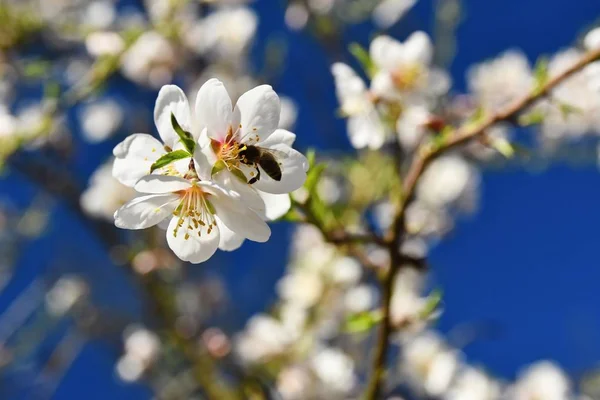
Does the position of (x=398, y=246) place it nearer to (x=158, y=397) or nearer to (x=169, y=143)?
(x=169, y=143)

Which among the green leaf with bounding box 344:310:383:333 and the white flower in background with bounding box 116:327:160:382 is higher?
the white flower in background with bounding box 116:327:160:382

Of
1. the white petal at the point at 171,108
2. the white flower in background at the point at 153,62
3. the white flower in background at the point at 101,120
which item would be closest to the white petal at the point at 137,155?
the white petal at the point at 171,108

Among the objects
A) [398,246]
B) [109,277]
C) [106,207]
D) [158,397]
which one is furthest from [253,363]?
[109,277]

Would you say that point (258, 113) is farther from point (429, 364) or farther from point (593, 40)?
point (429, 364)

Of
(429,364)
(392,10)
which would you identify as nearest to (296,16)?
(392,10)

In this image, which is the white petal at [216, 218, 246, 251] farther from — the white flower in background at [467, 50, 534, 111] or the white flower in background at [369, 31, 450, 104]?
the white flower in background at [467, 50, 534, 111]

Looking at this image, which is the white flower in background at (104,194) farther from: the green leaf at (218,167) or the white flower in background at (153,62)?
the green leaf at (218,167)

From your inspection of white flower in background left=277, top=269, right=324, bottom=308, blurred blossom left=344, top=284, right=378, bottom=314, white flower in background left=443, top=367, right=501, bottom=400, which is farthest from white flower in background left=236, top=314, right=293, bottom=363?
white flower in background left=443, top=367, right=501, bottom=400
